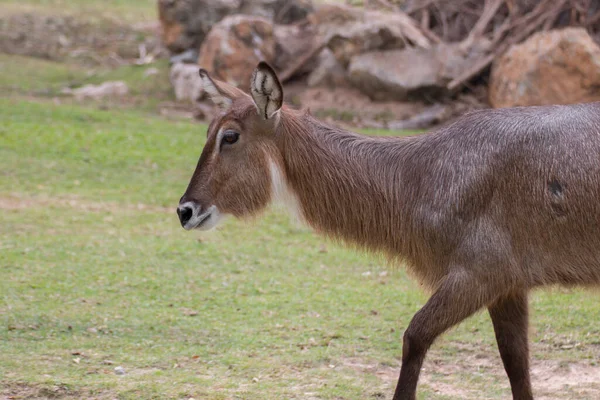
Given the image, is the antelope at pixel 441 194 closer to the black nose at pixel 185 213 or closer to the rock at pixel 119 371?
the black nose at pixel 185 213

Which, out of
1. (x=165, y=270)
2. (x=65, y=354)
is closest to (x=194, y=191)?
(x=65, y=354)

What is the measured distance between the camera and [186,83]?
15859 millimetres

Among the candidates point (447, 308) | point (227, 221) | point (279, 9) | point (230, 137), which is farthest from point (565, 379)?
point (279, 9)

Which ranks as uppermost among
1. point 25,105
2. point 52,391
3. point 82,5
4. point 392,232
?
point 82,5

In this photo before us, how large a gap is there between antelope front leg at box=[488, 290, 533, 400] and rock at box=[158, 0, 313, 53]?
12.9 metres

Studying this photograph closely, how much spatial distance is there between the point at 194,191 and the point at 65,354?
1.64 meters

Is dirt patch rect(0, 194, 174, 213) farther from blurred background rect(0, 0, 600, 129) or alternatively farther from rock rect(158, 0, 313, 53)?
rock rect(158, 0, 313, 53)

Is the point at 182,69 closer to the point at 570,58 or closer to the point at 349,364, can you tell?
the point at 570,58

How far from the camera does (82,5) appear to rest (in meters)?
21.6

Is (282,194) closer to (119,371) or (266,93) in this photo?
(266,93)

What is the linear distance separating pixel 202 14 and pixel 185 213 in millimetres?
12458

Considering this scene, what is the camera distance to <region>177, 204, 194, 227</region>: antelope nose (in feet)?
17.1

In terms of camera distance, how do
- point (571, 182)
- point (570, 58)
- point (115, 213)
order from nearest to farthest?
point (571, 182) → point (115, 213) → point (570, 58)

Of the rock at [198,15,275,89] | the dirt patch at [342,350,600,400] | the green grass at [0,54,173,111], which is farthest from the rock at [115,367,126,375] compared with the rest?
the green grass at [0,54,173,111]
